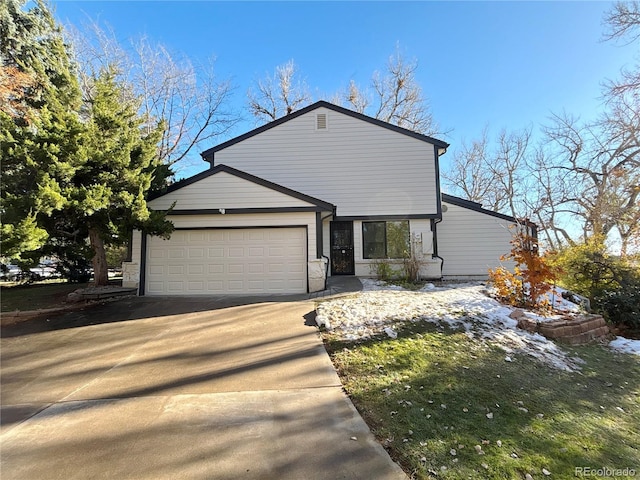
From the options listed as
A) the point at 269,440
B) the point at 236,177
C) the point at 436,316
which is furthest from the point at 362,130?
the point at 269,440

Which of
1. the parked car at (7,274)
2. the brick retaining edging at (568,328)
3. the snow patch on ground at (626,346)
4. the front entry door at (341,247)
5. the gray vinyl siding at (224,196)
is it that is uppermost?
the gray vinyl siding at (224,196)

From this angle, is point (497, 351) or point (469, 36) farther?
point (469, 36)

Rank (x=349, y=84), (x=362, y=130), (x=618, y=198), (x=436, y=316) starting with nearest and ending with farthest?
(x=436, y=316) → (x=362, y=130) → (x=618, y=198) → (x=349, y=84)

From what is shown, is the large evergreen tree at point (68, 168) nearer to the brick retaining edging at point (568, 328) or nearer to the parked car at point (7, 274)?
the parked car at point (7, 274)

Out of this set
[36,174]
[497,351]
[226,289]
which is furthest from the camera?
[226,289]

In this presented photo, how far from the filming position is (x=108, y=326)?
6723mm

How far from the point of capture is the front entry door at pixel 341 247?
1325cm

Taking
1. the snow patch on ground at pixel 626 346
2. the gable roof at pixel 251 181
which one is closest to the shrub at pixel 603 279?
the snow patch on ground at pixel 626 346

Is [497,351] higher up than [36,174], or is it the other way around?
[36,174]

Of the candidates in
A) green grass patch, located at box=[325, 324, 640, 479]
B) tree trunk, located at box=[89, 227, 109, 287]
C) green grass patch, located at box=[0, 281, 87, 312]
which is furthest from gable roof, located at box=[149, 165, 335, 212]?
green grass patch, located at box=[325, 324, 640, 479]

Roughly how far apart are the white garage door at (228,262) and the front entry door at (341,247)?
337 centimetres

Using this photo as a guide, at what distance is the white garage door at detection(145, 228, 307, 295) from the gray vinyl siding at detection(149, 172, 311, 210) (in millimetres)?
810

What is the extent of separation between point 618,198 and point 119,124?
22.3 meters

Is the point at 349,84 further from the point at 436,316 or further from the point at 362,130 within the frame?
the point at 436,316
